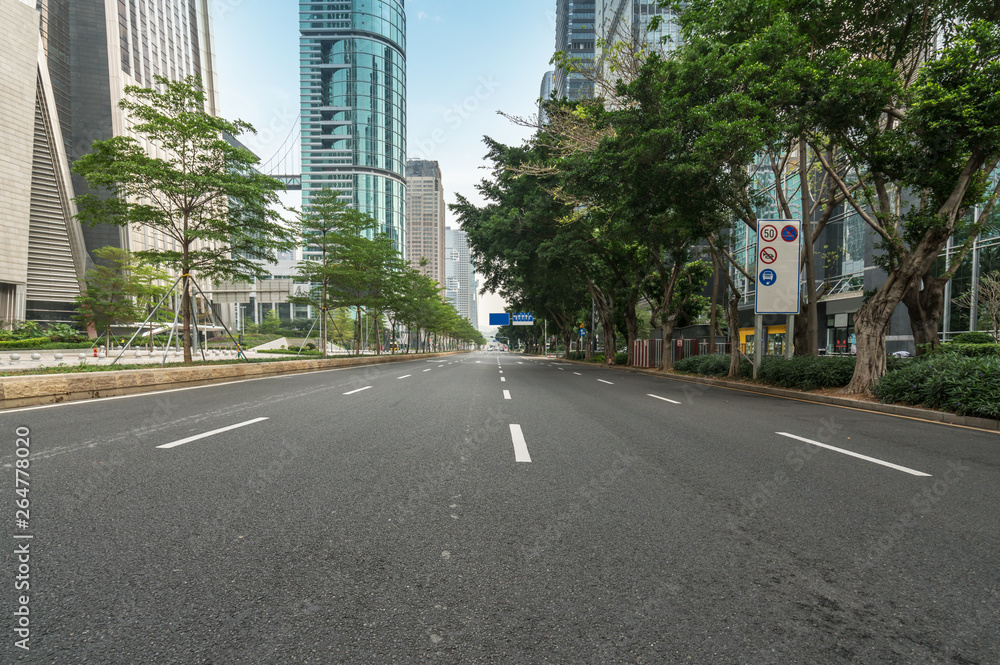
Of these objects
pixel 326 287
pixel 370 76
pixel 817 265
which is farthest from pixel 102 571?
pixel 370 76

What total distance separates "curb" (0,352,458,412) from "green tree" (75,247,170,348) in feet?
89.8

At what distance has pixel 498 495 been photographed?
12.6 ft

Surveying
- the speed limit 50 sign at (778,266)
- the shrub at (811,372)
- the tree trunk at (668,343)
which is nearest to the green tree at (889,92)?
the shrub at (811,372)

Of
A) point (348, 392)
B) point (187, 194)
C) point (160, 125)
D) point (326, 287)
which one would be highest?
point (160, 125)

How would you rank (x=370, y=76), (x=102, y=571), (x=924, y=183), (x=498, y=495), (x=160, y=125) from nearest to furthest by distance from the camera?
(x=102, y=571)
(x=498, y=495)
(x=924, y=183)
(x=160, y=125)
(x=370, y=76)

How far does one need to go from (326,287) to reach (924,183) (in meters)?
26.4

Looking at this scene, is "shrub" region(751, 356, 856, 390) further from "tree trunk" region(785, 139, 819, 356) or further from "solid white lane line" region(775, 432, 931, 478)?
"solid white lane line" region(775, 432, 931, 478)

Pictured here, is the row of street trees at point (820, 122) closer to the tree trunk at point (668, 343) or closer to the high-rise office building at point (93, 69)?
the tree trunk at point (668, 343)

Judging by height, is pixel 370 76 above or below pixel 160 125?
above

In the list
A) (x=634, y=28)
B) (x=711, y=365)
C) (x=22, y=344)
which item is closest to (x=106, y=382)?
(x=634, y=28)

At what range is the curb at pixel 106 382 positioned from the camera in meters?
8.70

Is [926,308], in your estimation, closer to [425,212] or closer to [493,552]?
[493,552]

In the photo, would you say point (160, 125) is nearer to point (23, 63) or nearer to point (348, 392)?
point (348, 392)

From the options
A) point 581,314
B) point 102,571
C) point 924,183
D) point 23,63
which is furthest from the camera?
point 581,314
